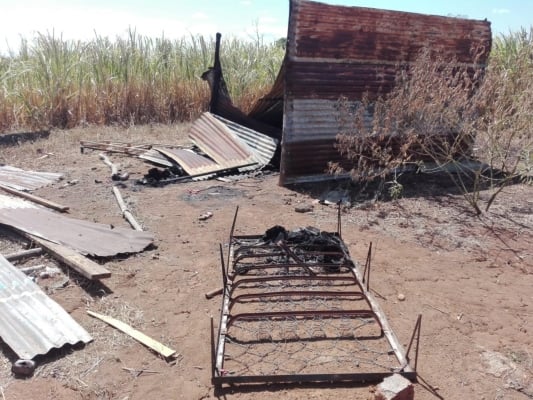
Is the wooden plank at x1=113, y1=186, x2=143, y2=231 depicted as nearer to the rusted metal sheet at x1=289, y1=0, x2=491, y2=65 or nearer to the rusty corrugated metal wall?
the rusty corrugated metal wall

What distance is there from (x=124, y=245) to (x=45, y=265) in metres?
0.71

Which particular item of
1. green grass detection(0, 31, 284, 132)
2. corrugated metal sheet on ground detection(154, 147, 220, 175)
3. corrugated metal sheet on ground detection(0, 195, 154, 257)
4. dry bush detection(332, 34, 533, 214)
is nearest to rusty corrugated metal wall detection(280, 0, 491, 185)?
dry bush detection(332, 34, 533, 214)

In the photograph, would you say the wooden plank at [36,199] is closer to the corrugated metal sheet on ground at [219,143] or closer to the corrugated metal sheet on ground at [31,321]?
the corrugated metal sheet on ground at [31,321]

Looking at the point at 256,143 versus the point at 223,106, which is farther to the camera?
the point at 223,106

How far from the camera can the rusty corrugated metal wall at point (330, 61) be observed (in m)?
6.10

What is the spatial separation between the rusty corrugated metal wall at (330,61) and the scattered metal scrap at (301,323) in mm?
2283

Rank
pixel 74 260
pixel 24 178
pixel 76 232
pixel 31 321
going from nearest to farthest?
pixel 31 321
pixel 74 260
pixel 76 232
pixel 24 178

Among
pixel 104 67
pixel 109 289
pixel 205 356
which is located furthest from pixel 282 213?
pixel 104 67

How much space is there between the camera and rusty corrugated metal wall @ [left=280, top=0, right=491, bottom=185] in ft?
20.0

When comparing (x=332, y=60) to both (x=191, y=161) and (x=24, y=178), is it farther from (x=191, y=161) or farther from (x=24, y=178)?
(x=24, y=178)

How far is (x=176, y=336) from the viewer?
320cm

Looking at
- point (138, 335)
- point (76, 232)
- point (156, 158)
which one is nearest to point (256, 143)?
point (156, 158)

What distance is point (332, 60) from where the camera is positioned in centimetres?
629

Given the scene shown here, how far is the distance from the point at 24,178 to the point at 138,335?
177 inches
